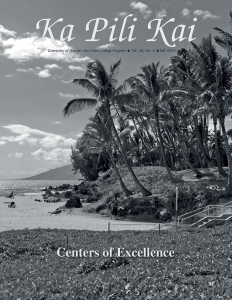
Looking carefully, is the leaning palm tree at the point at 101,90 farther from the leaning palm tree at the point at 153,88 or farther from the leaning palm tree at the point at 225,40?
the leaning palm tree at the point at 225,40

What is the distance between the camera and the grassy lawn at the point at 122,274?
20.4 feet

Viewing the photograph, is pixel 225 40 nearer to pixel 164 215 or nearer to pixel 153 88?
pixel 153 88

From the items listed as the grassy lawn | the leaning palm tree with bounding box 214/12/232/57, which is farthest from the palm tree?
the grassy lawn

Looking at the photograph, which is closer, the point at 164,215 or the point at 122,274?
the point at 122,274

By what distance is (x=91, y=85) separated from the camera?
1089 inches

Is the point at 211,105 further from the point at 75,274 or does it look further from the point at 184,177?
the point at 75,274

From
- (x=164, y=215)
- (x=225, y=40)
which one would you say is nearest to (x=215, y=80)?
(x=225, y=40)

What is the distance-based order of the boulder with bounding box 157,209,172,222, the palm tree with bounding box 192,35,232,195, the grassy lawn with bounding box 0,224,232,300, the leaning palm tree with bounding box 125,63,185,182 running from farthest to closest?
the leaning palm tree with bounding box 125,63,185,182 < the palm tree with bounding box 192,35,232,195 < the boulder with bounding box 157,209,172,222 < the grassy lawn with bounding box 0,224,232,300

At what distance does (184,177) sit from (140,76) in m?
10.9

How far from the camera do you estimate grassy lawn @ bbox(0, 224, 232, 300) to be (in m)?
6.21

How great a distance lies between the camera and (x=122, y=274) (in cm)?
748

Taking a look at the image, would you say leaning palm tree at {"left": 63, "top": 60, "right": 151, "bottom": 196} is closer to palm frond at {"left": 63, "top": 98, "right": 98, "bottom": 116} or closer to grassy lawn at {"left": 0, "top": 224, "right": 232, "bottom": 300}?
palm frond at {"left": 63, "top": 98, "right": 98, "bottom": 116}

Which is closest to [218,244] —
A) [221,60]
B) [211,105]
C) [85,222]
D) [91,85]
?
[85,222]

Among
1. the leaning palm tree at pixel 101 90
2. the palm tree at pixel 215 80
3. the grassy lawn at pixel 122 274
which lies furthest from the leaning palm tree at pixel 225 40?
the grassy lawn at pixel 122 274
